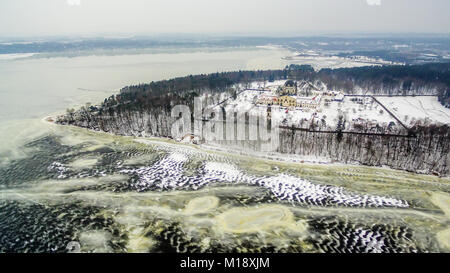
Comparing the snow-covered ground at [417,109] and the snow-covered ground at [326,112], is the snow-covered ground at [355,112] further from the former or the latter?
the snow-covered ground at [417,109]

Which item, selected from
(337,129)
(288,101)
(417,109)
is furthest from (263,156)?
(417,109)

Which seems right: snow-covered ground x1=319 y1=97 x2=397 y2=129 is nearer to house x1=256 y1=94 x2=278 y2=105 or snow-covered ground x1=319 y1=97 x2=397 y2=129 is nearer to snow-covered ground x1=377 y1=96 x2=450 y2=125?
snow-covered ground x1=377 y1=96 x2=450 y2=125

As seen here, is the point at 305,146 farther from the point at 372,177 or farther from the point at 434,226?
the point at 434,226

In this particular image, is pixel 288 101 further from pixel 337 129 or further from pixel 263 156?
pixel 263 156

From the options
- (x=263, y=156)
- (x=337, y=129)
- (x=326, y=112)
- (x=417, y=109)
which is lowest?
(x=263, y=156)

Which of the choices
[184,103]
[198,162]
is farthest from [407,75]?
[198,162]
